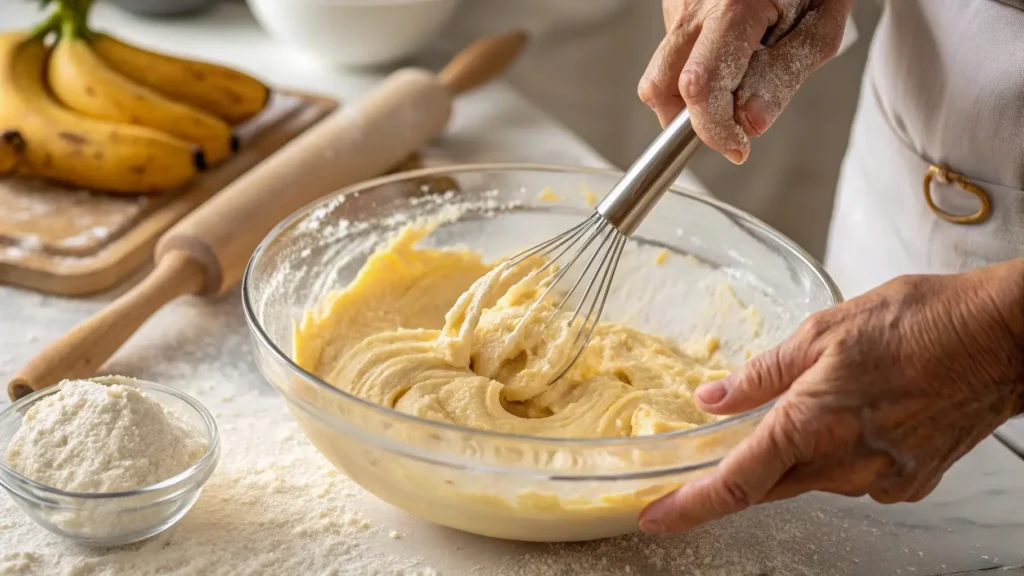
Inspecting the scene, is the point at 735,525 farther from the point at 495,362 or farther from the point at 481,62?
the point at 481,62

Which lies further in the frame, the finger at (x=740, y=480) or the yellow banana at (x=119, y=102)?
the yellow banana at (x=119, y=102)

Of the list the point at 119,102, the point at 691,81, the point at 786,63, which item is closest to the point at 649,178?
the point at 691,81

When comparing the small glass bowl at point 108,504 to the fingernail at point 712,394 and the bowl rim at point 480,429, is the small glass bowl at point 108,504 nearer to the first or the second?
the bowl rim at point 480,429

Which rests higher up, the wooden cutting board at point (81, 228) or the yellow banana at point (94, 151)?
the yellow banana at point (94, 151)

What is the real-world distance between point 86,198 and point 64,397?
747 mm

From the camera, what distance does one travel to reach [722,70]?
106cm

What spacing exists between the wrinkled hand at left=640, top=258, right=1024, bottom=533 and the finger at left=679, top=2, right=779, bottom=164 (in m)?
0.27

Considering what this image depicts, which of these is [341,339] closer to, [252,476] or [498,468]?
[252,476]

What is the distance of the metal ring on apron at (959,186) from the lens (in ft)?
4.00

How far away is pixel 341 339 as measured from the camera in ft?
3.93

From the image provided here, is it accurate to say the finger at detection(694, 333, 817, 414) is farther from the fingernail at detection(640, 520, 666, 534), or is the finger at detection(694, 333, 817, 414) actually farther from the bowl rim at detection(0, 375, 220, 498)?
the bowl rim at detection(0, 375, 220, 498)

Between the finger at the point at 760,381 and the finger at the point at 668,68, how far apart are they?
38 cm

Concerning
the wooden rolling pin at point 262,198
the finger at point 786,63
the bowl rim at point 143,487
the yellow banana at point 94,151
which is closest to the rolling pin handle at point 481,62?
the wooden rolling pin at point 262,198

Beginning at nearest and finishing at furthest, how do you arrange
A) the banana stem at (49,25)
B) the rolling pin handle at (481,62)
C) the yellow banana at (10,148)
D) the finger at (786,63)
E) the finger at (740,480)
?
the finger at (740,480)
the finger at (786,63)
the yellow banana at (10,148)
the banana stem at (49,25)
the rolling pin handle at (481,62)
